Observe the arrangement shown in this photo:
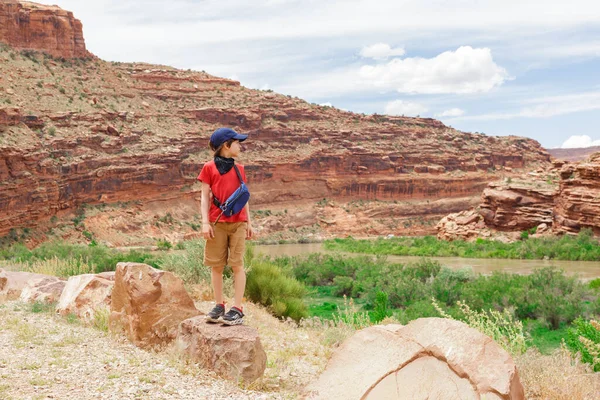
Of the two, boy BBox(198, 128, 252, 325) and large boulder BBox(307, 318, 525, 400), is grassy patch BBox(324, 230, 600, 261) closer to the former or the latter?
boy BBox(198, 128, 252, 325)

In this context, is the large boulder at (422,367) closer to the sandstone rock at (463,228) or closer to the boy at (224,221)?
the boy at (224,221)

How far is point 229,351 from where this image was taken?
522cm

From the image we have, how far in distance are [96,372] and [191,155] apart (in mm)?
57760

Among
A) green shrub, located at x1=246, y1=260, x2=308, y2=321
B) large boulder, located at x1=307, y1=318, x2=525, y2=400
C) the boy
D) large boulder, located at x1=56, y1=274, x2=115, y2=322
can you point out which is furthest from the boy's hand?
green shrub, located at x1=246, y1=260, x2=308, y2=321

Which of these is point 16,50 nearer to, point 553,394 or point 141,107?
point 141,107

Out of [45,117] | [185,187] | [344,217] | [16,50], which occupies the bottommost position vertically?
[344,217]

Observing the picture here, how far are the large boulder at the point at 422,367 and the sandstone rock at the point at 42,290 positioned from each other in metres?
6.79

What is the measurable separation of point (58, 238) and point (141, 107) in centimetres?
2483

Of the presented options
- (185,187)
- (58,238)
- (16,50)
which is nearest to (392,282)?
(58,238)

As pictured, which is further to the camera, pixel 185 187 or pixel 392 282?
pixel 185 187

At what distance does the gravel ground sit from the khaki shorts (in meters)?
1.07

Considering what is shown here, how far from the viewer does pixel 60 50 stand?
61344 mm

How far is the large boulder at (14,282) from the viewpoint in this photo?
34.8 feet

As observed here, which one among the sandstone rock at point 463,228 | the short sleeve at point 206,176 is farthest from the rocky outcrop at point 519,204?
the short sleeve at point 206,176
